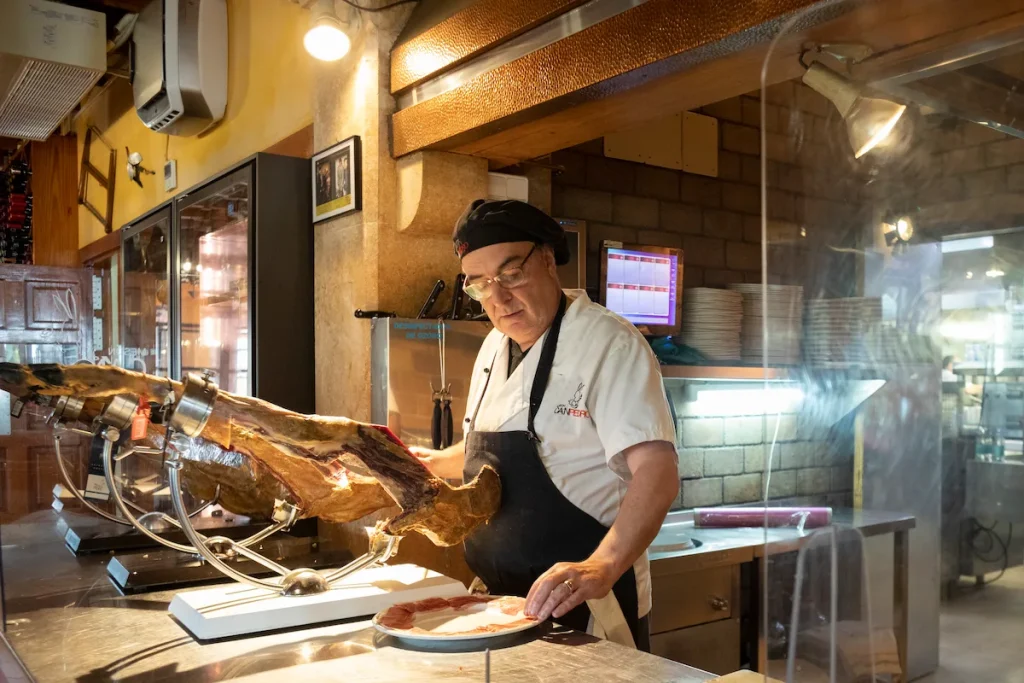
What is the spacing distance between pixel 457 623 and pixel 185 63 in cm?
317

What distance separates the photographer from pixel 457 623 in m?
1.66

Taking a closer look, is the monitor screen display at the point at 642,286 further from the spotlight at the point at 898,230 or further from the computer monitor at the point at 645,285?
the spotlight at the point at 898,230

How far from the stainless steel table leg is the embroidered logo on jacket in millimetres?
710

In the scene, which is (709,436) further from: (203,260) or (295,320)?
(203,260)

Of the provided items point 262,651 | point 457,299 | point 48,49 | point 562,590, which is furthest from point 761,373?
point 48,49

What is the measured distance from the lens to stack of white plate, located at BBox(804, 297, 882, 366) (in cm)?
152

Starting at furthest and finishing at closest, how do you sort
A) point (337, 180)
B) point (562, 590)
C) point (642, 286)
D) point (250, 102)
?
point (250, 102)
point (642, 286)
point (337, 180)
point (562, 590)

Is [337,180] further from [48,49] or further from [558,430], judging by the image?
[48,49]

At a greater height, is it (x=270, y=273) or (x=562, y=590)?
(x=270, y=273)

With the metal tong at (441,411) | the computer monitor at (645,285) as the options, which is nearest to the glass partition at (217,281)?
the metal tong at (441,411)

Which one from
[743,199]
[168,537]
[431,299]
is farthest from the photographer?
[743,199]

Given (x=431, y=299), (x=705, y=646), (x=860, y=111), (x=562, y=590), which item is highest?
(x=860, y=111)

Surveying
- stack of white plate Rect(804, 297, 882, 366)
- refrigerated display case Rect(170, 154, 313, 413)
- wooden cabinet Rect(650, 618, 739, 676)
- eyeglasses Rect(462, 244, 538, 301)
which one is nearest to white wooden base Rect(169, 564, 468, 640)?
eyeglasses Rect(462, 244, 538, 301)

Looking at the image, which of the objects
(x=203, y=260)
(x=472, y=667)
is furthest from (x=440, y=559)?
(x=203, y=260)
